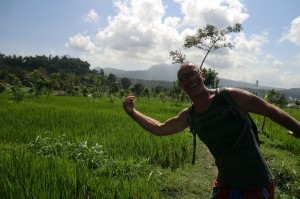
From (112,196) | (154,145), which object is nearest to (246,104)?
(112,196)

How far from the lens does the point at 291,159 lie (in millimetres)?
6996

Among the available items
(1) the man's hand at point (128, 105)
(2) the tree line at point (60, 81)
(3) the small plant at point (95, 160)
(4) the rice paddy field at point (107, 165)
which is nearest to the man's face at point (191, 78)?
(1) the man's hand at point (128, 105)

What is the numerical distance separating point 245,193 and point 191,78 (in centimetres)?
94

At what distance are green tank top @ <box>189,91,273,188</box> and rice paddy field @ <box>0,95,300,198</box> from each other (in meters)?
1.56

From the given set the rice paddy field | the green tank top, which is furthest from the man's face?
the rice paddy field

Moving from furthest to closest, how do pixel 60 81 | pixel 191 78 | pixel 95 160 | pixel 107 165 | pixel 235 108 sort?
pixel 60 81
pixel 95 160
pixel 107 165
pixel 191 78
pixel 235 108

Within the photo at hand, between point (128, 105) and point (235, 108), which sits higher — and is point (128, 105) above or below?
below

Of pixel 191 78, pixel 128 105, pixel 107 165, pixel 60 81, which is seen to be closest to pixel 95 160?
pixel 107 165

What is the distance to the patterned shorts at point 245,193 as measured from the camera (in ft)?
7.32

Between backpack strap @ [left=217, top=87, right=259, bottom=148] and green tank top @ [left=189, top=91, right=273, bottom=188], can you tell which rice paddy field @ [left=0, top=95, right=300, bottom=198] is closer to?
green tank top @ [left=189, top=91, right=273, bottom=188]

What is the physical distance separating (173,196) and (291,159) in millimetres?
3897

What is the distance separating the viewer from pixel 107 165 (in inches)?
181

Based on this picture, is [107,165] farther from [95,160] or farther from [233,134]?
[233,134]

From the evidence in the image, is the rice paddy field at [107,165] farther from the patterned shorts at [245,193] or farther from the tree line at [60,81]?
the tree line at [60,81]
